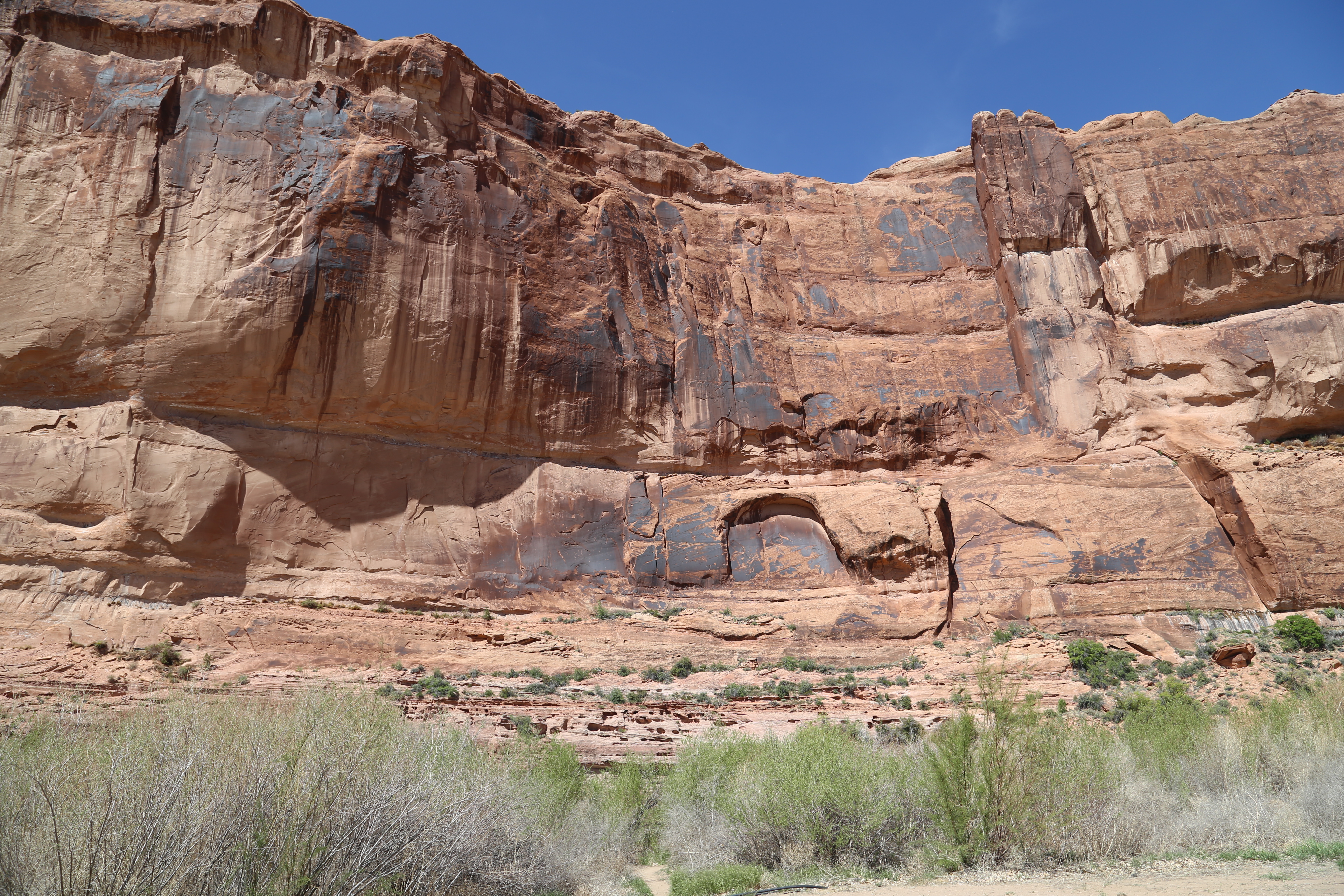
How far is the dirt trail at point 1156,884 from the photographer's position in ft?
24.0

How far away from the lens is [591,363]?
25.5 meters

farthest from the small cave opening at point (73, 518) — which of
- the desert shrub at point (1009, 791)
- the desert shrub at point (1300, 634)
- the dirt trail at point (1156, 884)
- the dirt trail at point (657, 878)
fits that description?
the desert shrub at point (1300, 634)

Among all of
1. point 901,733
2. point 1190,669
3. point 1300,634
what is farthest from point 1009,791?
point 1300,634

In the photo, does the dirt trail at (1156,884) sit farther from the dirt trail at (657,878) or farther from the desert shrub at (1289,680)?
the desert shrub at (1289,680)

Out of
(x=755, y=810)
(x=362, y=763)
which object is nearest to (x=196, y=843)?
(x=362, y=763)

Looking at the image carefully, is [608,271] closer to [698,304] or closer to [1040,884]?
[698,304]

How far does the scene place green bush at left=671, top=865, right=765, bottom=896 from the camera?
8484 mm

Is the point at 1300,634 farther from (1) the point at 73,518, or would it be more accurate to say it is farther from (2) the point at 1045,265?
(1) the point at 73,518

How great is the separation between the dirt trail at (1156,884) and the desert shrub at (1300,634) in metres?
14.1

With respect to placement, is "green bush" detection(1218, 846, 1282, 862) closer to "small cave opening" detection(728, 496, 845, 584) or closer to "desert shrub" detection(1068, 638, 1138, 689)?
"desert shrub" detection(1068, 638, 1138, 689)

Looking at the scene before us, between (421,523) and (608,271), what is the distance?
9.89m

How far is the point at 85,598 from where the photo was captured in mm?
18422

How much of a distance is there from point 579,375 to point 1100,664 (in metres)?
15.5

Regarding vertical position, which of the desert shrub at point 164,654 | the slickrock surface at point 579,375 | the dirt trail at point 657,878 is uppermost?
the slickrock surface at point 579,375
